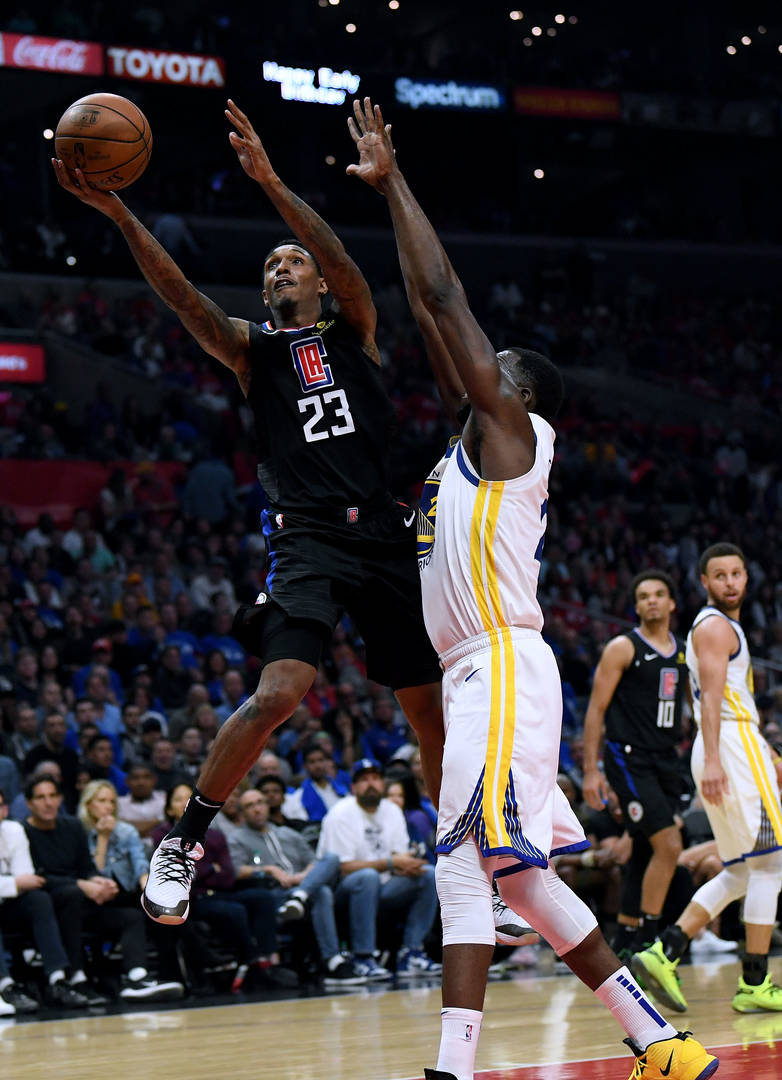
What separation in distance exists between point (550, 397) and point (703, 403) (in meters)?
22.3

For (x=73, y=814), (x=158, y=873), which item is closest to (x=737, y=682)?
(x=158, y=873)

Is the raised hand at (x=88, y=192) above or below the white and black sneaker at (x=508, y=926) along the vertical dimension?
above

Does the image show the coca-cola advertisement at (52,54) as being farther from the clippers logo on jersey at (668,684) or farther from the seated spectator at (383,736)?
the clippers logo on jersey at (668,684)

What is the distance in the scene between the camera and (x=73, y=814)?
10.2 m

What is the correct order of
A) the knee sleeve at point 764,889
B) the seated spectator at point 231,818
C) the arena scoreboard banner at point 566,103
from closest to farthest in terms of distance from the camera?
the knee sleeve at point 764,889 → the seated spectator at point 231,818 → the arena scoreboard banner at point 566,103

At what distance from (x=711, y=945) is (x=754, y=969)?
3.97 metres

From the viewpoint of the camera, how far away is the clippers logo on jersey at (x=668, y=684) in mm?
8414

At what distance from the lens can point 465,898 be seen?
4.28 meters

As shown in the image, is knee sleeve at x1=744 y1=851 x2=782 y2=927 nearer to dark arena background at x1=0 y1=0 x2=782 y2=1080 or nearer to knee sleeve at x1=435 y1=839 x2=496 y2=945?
dark arena background at x1=0 y1=0 x2=782 y2=1080

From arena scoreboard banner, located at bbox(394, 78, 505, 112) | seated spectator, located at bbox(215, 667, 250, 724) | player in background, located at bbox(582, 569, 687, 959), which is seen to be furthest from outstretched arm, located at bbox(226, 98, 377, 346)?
arena scoreboard banner, located at bbox(394, 78, 505, 112)

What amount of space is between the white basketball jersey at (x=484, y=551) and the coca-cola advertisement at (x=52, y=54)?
17660 mm

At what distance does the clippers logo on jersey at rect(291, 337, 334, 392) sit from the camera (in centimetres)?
530

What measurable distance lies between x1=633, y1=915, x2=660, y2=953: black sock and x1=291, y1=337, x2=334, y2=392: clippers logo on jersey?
4.30m

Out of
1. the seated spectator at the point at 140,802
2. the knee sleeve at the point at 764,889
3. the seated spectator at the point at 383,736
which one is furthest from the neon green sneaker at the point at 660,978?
the seated spectator at the point at 383,736
